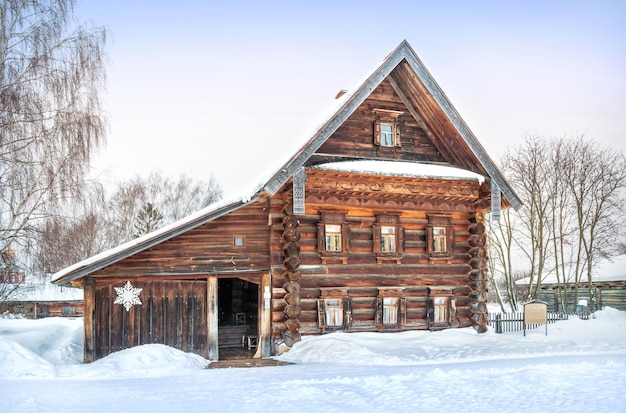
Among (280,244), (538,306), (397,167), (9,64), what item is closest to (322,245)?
(280,244)

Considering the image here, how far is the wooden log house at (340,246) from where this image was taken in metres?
17.3

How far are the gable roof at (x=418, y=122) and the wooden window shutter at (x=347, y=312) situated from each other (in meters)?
4.40

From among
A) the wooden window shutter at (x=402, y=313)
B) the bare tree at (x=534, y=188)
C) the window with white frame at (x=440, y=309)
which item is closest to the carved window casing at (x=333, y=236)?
the wooden window shutter at (x=402, y=313)

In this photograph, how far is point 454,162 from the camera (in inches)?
823

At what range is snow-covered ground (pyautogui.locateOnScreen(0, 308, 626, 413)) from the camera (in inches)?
424

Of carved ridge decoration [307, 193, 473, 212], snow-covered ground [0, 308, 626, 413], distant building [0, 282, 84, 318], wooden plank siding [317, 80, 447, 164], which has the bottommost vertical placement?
distant building [0, 282, 84, 318]

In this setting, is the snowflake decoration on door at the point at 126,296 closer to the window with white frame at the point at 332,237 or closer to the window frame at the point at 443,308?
the window with white frame at the point at 332,237

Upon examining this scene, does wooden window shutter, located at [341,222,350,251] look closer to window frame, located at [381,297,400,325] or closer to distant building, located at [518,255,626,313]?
window frame, located at [381,297,400,325]

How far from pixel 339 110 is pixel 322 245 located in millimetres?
4138

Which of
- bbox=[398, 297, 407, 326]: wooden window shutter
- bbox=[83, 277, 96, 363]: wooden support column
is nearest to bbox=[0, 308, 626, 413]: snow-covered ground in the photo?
bbox=[398, 297, 407, 326]: wooden window shutter

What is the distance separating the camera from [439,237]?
20.6 metres

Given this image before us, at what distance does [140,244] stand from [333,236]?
589 cm

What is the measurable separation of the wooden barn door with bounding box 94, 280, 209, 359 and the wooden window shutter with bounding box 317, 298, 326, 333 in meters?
3.42

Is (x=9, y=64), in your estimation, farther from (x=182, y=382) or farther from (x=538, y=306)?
(x=538, y=306)
